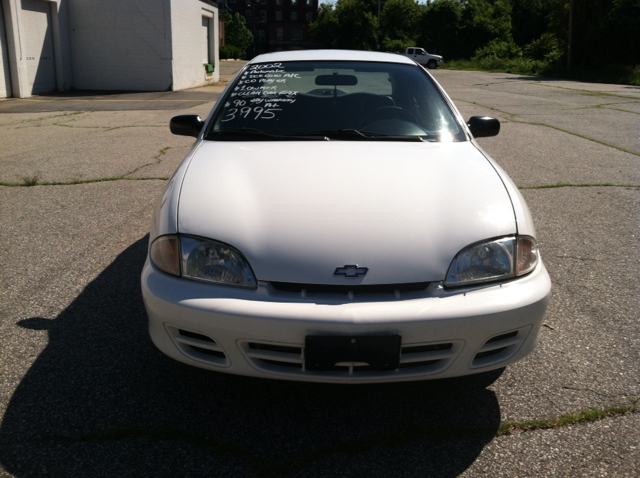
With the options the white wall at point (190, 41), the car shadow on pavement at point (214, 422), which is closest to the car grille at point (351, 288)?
the car shadow on pavement at point (214, 422)

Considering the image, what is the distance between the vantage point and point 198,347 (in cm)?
217

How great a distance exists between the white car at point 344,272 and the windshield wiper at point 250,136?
0.42 metres

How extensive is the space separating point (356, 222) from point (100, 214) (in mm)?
3418

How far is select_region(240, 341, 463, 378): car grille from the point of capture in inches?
81.4

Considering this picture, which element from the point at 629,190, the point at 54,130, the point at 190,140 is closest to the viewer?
the point at 629,190

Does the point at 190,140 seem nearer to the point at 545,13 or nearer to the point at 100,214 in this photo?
the point at 100,214

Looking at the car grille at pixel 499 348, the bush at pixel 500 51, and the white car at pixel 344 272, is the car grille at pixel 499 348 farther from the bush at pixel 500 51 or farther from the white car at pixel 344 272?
the bush at pixel 500 51

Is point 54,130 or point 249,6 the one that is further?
point 249,6

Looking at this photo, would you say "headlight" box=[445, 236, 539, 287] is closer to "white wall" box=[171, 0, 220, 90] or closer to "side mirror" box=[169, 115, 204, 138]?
"side mirror" box=[169, 115, 204, 138]

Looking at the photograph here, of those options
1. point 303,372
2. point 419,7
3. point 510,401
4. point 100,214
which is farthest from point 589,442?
point 419,7

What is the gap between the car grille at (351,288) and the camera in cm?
209

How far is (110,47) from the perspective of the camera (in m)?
17.3

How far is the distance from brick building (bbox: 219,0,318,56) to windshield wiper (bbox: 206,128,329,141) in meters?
84.5

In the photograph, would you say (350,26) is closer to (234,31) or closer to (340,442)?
(234,31)
